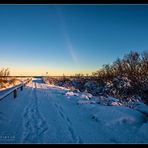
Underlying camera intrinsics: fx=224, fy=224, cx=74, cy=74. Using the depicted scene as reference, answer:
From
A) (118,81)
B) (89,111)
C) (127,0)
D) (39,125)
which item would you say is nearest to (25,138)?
(39,125)

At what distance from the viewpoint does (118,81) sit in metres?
23.8

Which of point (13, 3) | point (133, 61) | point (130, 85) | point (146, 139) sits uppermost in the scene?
point (133, 61)

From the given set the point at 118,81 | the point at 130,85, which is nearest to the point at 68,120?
the point at 130,85

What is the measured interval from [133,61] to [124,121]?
26.8m

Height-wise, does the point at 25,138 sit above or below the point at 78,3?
below

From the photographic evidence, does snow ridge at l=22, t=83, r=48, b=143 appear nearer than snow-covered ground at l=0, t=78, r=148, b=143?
Yes

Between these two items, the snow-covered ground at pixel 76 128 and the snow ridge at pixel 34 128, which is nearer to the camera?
the snow ridge at pixel 34 128

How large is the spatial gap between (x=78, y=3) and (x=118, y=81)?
752 inches

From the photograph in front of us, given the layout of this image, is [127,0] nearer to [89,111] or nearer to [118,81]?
[89,111]

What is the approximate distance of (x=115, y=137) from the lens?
6.43 meters

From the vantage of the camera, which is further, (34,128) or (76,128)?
(76,128)
